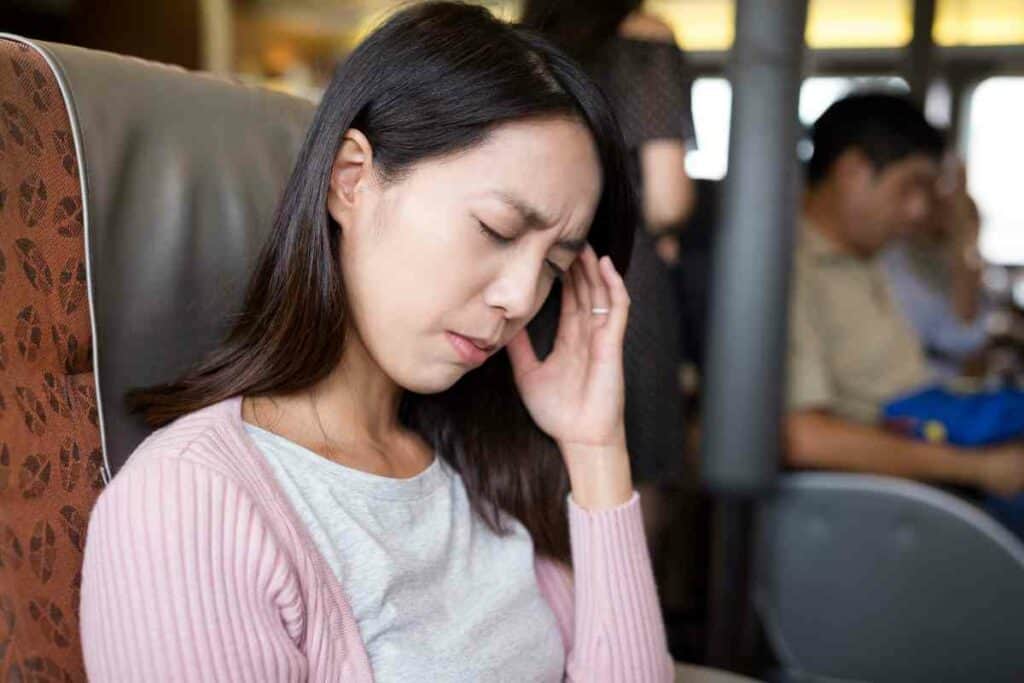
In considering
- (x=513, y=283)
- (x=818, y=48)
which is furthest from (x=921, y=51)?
(x=818, y=48)

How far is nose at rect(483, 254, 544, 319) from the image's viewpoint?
86 centimetres

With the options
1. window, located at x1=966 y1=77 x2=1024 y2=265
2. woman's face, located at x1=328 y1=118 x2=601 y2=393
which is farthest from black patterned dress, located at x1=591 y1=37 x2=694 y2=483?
window, located at x1=966 y1=77 x2=1024 y2=265

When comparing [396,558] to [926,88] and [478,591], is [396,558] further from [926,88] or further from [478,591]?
[926,88]

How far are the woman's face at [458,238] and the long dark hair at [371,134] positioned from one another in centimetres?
2

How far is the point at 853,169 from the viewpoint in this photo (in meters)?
1.97

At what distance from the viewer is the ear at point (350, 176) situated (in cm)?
85

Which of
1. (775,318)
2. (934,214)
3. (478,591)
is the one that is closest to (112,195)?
(478,591)

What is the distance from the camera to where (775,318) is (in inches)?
56.5

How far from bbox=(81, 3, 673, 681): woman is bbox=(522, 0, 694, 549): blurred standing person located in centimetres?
50

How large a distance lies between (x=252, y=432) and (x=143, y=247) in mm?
192

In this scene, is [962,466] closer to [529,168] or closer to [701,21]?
[529,168]

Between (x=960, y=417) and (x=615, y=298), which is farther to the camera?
(x=960, y=417)

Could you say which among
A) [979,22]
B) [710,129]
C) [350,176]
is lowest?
[350,176]

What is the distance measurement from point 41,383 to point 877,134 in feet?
5.40
